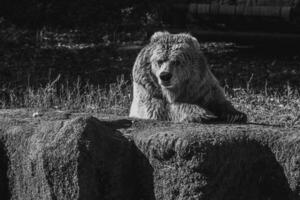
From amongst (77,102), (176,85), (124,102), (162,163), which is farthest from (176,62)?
(124,102)

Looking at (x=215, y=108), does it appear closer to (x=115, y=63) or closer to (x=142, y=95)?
(x=142, y=95)

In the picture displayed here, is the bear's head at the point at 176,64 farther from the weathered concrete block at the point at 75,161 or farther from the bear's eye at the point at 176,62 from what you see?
the weathered concrete block at the point at 75,161

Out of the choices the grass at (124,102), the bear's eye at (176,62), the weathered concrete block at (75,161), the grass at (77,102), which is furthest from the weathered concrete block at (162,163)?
the grass at (77,102)

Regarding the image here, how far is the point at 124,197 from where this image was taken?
3.29 m

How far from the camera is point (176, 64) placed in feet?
13.5

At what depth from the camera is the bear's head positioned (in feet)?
13.3

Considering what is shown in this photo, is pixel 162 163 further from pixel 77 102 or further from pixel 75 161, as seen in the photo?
pixel 77 102

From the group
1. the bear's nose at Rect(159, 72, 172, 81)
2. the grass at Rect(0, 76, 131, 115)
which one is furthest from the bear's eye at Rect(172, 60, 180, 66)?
the grass at Rect(0, 76, 131, 115)

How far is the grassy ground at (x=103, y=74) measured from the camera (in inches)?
269

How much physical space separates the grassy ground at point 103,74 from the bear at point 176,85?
1691 millimetres

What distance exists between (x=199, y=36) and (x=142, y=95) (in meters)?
6.29

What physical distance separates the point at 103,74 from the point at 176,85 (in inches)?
204

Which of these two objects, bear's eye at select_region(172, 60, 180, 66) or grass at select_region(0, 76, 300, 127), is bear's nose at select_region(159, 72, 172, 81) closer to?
bear's eye at select_region(172, 60, 180, 66)

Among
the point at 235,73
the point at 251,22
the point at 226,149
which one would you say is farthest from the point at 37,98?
the point at 251,22
